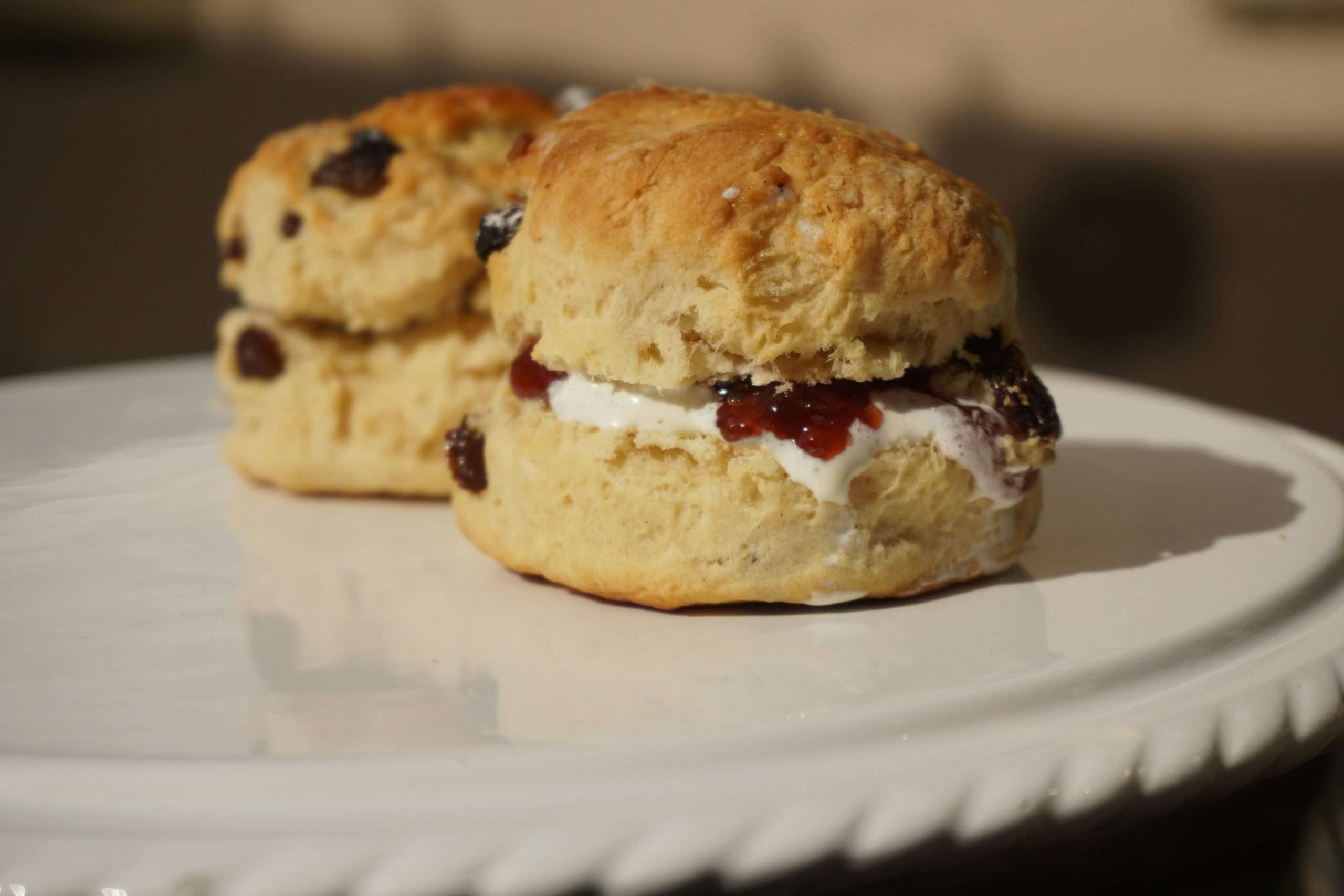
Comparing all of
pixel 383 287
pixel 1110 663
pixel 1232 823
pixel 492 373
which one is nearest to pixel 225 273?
pixel 383 287

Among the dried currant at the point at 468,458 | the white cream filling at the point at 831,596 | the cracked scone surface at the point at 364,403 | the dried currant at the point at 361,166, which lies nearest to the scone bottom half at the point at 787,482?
the white cream filling at the point at 831,596

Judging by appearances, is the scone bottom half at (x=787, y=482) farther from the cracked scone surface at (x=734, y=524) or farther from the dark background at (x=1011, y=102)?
the dark background at (x=1011, y=102)

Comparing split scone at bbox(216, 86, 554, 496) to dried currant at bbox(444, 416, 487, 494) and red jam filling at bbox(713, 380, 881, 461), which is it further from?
red jam filling at bbox(713, 380, 881, 461)

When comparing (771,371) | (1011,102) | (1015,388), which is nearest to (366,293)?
(771,371)

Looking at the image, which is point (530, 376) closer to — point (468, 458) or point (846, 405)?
point (468, 458)

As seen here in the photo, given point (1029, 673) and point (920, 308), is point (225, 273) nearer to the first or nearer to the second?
point (920, 308)
